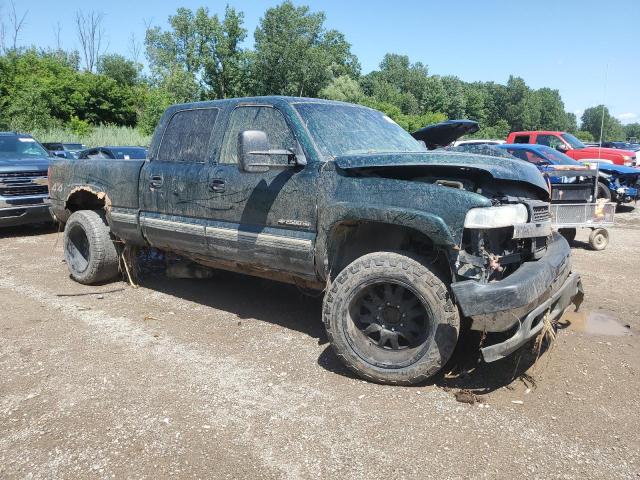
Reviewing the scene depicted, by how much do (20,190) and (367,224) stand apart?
8.01 meters

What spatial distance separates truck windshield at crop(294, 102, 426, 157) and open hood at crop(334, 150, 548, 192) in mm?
398

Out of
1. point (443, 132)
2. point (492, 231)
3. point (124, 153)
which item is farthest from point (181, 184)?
point (124, 153)

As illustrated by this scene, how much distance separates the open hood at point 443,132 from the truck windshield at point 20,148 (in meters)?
8.40

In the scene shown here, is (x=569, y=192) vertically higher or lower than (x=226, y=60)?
lower

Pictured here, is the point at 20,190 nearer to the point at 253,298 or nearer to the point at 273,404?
the point at 253,298

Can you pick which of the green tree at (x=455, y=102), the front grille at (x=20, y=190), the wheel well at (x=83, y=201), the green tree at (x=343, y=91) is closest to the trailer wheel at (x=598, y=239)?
the wheel well at (x=83, y=201)

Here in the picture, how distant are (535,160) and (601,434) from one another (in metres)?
9.37

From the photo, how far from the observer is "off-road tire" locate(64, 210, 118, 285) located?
5.88 meters

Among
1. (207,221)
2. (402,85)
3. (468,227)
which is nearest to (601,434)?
(468,227)

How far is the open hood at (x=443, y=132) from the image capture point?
5.24m

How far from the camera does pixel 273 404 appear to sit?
334 cm

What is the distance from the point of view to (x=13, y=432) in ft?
9.89

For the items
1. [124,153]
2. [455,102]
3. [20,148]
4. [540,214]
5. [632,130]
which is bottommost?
[540,214]

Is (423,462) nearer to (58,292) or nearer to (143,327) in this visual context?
(143,327)
